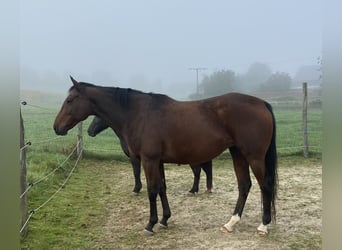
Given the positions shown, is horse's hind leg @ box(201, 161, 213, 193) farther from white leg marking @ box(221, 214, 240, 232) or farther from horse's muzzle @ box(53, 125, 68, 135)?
horse's muzzle @ box(53, 125, 68, 135)

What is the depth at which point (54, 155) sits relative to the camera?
2.55 meters

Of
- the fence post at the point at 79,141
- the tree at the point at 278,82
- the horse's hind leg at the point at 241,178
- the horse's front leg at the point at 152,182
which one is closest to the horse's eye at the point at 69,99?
the fence post at the point at 79,141

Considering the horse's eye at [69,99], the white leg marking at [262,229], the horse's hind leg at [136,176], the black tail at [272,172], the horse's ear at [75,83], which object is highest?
the horse's ear at [75,83]

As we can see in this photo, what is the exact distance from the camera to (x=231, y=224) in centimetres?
232

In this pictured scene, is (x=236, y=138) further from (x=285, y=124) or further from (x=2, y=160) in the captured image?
(x=2, y=160)

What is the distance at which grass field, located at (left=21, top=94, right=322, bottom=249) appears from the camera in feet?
6.91

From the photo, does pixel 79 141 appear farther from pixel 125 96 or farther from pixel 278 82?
pixel 278 82

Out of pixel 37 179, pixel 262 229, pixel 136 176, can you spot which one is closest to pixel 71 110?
pixel 37 179

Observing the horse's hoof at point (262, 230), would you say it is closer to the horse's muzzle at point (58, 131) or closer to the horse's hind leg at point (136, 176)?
the horse's hind leg at point (136, 176)

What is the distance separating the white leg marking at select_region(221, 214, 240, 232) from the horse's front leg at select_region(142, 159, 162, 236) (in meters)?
0.45

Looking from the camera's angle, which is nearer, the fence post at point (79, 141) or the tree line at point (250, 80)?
the tree line at point (250, 80)

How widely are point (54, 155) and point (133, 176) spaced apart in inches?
32.4

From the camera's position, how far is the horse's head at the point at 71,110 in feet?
7.43

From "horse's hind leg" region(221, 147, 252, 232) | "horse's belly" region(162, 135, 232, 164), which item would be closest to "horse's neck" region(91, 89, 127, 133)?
"horse's belly" region(162, 135, 232, 164)
